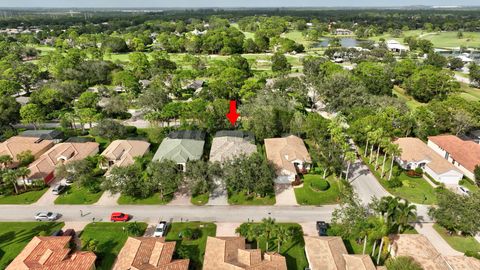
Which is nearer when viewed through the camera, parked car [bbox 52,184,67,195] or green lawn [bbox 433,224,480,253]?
green lawn [bbox 433,224,480,253]

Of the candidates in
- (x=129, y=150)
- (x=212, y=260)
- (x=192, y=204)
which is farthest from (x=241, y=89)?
(x=212, y=260)

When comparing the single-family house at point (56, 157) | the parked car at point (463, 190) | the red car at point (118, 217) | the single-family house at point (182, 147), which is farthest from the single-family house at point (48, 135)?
the parked car at point (463, 190)

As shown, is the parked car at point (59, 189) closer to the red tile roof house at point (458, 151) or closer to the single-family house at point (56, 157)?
the single-family house at point (56, 157)

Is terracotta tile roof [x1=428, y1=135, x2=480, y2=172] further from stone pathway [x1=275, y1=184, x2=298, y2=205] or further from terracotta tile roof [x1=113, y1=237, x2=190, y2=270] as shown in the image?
terracotta tile roof [x1=113, y1=237, x2=190, y2=270]

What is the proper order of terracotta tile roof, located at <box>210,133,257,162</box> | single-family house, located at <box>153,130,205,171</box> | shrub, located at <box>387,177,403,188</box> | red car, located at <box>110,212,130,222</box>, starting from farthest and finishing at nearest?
terracotta tile roof, located at <box>210,133,257,162</box>, single-family house, located at <box>153,130,205,171</box>, shrub, located at <box>387,177,403,188</box>, red car, located at <box>110,212,130,222</box>

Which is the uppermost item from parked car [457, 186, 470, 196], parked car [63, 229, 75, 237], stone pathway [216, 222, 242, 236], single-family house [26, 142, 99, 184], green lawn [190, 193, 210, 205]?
single-family house [26, 142, 99, 184]

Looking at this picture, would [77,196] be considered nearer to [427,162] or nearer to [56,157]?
[56,157]

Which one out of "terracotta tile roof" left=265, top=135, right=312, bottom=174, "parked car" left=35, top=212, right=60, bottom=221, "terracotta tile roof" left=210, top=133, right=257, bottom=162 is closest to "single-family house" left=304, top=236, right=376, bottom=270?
"terracotta tile roof" left=265, top=135, right=312, bottom=174
